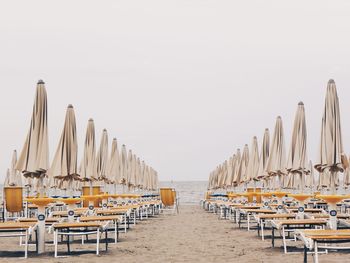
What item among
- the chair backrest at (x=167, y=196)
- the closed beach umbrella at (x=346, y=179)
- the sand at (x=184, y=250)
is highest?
the closed beach umbrella at (x=346, y=179)

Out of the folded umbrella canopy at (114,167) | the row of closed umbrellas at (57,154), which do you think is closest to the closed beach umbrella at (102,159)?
the row of closed umbrellas at (57,154)

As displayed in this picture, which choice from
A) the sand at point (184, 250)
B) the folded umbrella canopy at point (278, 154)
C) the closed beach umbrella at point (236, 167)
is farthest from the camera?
the closed beach umbrella at point (236, 167)

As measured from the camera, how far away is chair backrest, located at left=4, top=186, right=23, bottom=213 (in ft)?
38.5

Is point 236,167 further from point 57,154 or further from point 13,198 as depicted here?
point 57,154

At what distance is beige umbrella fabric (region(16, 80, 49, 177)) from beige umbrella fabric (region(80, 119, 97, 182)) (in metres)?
3.68

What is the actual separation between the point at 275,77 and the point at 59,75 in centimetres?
1048

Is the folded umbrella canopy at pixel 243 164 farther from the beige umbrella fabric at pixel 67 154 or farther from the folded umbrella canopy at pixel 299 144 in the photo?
the beige umbrella fabric at pixel 67 154

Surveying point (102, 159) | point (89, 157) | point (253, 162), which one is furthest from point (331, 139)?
point (253, 162)

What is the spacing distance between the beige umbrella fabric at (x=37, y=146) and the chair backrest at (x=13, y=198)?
2333mm

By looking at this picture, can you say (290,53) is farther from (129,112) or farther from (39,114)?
(129,112)

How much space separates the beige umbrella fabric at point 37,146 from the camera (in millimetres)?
9281

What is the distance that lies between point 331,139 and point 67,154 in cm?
526

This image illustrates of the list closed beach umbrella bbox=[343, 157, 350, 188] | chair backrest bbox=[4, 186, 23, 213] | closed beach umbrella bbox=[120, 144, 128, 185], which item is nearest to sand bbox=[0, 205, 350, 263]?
chair backrest bbox=[4, 186, 23, 213]

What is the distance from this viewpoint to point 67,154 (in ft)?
36.1
